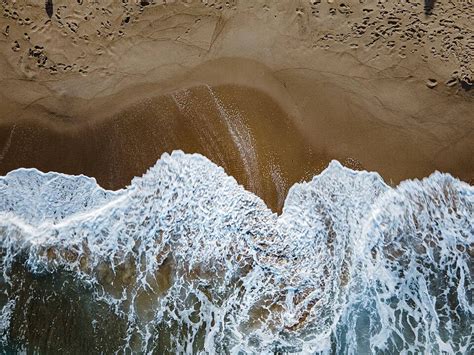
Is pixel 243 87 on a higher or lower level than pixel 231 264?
higher

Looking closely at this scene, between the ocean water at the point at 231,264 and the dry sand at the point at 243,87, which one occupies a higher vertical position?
the dry sand at the point at 243,87

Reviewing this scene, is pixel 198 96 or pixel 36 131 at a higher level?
pixel 198 96

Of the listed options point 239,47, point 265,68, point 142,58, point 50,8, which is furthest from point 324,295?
point 50,8

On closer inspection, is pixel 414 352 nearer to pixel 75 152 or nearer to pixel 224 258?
pixel 224 258

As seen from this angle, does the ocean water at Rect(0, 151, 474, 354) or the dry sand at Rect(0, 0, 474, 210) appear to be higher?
the dry sand at Rect(0, 0, 474, 210)
